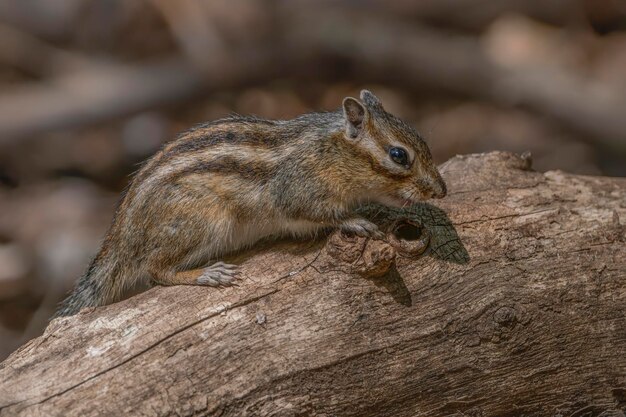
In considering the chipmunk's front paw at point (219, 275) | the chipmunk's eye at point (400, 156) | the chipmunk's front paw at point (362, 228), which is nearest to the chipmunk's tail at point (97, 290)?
the chipmunk's front paw at point (219, 275)

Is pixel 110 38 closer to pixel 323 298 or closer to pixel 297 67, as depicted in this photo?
pixel 297 67

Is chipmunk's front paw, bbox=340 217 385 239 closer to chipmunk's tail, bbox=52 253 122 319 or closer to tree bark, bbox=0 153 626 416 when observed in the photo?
tree bark, bbox=0 153 626 416

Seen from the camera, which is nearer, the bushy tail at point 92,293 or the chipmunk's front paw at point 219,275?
the chipmunk's front paw at point 219,275

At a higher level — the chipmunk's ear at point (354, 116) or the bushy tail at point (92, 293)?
the chipmunk's ear at point (354, 116)

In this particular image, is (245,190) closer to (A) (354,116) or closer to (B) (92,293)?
(A) (354,116)

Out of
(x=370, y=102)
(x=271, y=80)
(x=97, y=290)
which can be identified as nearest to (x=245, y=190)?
(x=370, y=102)

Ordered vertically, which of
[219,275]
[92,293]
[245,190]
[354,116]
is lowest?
[219,275]

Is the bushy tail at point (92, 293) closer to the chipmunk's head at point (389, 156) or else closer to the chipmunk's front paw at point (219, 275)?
the chipmunk's front paw at point (219, 275)
